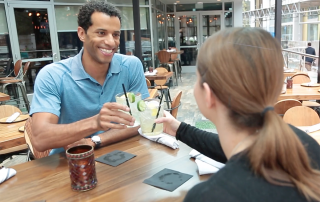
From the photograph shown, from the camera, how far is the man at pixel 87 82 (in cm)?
152

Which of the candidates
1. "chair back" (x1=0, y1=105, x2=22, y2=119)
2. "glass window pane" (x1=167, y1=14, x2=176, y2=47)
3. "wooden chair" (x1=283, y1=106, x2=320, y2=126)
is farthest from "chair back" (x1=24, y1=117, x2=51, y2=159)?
"glass window pane" (x1=167, y1=14, x2=176, y2=47)

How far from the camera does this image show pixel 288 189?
2.10ft

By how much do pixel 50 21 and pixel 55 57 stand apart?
0.82 m

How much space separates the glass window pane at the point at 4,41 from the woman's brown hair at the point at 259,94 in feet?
20.8

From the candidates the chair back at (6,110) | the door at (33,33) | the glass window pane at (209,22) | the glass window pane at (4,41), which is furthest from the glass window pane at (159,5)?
the chair back at (6,110)

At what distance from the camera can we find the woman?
2.08 feet

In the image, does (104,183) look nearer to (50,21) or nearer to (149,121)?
(149,121)

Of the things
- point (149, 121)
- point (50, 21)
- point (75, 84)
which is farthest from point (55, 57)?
point (149, 121)

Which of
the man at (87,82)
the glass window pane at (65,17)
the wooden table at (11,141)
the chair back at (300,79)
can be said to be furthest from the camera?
the glass window pane at (65,17)

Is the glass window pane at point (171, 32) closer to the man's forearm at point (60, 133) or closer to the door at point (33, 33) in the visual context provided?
the door at point (33, 33)

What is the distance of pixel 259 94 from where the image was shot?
0.69 metres

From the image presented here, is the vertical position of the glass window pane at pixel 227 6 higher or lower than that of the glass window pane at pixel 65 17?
higher

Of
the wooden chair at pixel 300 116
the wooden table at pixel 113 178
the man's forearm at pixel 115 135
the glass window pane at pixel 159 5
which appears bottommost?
the wooden chair at pixel 300 116

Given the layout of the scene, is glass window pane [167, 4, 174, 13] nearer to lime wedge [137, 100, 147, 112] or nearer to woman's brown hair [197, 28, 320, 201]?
lime wedge [137, 100, 147, 112]
